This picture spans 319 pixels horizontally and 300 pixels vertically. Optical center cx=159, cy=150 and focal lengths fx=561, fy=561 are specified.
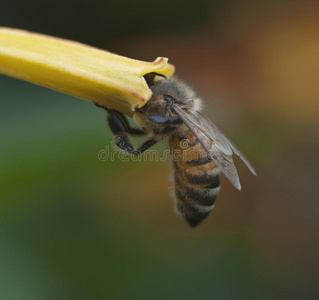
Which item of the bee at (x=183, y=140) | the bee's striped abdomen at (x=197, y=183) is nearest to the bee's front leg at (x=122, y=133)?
the bee at (x=183, y=140)

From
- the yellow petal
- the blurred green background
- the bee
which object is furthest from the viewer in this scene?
the blurred green background

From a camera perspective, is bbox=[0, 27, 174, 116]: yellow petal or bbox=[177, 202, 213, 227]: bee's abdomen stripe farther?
bbox=[177, 202, 213, 227]: bee's abdomen stripe

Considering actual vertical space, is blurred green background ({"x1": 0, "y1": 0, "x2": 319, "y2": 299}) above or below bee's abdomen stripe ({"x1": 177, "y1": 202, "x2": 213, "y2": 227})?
above

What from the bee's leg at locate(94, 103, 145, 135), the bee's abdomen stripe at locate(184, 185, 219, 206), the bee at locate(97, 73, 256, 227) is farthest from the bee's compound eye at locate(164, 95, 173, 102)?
the bee's abdomen stripe at locate(184, 185, 219, 206)

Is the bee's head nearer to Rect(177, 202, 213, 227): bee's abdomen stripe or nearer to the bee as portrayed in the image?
the bee

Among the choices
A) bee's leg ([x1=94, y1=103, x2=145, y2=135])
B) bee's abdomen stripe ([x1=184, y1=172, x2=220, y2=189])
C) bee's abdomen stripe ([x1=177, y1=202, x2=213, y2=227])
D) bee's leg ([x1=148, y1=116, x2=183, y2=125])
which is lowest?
bee's abdomen stripe ([x1=177, y1=202, x2=213, y2=227])

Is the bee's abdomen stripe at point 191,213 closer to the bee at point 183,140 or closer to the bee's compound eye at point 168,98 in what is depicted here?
the bee at point 183,140
